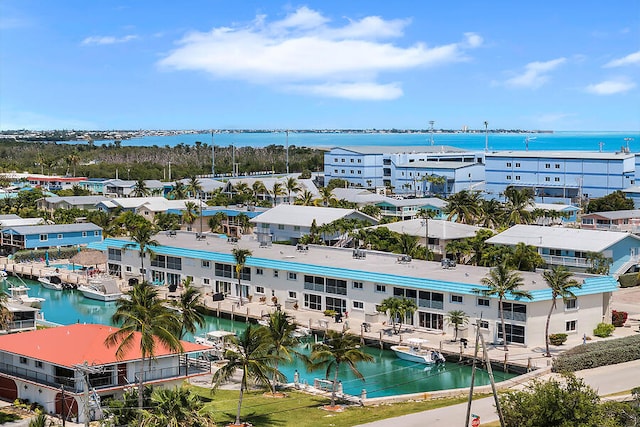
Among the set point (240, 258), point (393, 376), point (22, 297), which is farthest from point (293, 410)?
point (22, 297)

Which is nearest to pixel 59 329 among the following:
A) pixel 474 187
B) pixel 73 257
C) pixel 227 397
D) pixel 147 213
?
pixel 227 397

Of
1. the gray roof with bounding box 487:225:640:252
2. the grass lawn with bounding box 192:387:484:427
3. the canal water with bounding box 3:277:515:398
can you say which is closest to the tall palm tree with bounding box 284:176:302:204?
the gray roof with bounding box 487:225:640:252

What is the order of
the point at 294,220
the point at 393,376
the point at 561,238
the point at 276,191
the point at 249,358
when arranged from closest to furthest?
the point at 249,358 < the point at 393,376 < the point at 561,238 < the point at 294,220 < the point at 276,191

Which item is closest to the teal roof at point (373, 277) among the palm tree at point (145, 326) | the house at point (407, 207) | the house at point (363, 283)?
the house at point (363, 283)

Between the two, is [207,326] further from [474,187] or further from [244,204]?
[474,187]

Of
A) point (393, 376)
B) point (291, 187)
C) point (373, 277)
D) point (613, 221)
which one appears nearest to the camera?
point (393, 376)

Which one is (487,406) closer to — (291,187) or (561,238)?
(561,238)
